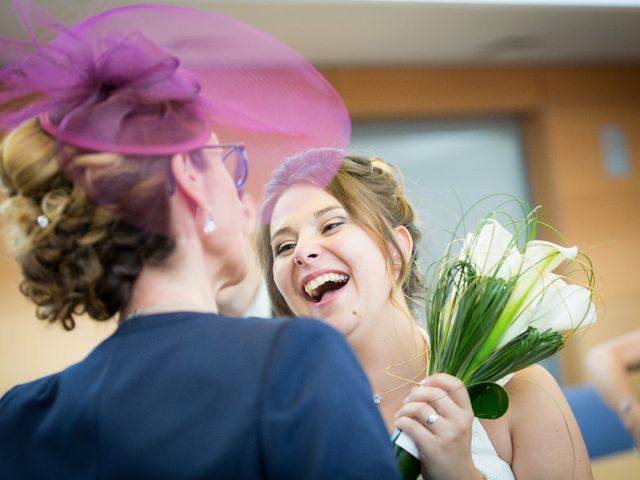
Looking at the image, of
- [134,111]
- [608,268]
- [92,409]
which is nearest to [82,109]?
[134,111]

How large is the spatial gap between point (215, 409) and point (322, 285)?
77cm

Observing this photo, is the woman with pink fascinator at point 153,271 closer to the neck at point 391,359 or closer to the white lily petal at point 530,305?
the white lily petal at point 530,305

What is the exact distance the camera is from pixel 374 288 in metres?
1.57

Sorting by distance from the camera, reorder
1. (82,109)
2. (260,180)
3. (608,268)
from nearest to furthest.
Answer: (82,109) → (260,180) → (608,268)

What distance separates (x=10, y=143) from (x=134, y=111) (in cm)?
16

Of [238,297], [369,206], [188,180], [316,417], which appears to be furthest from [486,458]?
[238,297]

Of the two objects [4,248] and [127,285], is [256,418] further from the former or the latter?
[4,248]

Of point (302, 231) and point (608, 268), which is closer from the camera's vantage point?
point (302, 231)

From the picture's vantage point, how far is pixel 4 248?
1033 mm

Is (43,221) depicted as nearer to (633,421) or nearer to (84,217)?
(84,217)

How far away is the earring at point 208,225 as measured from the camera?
3.01 ft

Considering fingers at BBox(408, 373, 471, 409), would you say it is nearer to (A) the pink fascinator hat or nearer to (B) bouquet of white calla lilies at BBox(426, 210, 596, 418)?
(B) bouquet of white calla lilies at BBox(426, 210, 596, 418)

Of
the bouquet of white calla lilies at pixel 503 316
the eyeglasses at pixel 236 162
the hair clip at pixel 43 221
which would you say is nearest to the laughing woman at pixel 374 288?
the bouquet of white calla lilies at pixel 503 316

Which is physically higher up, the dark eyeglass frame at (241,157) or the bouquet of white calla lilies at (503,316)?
the dark eyeglass frame at (241,157)
